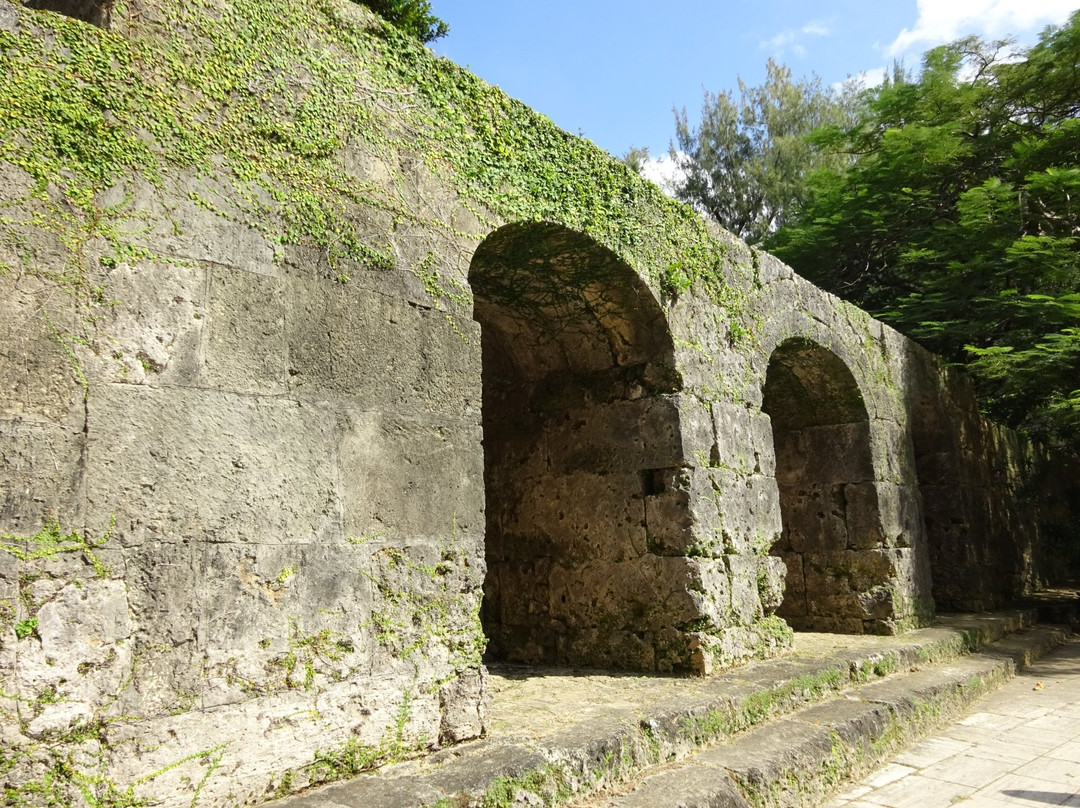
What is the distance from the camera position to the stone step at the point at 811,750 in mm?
3404

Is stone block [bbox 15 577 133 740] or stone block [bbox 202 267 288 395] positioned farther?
stone block [bbox 202 267 288 395]

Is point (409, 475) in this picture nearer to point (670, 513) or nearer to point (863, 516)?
point (670, 513)

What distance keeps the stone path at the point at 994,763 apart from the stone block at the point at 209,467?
2.83 meters

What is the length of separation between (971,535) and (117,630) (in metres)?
8.91

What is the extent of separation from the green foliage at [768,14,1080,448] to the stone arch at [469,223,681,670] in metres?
4.93

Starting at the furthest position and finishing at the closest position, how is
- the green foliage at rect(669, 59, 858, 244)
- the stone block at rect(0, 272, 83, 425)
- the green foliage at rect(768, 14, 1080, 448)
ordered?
the green foliage at rect(669, 59, 858, 244) < the green foliage at rect(768, 14, 1080, 448) < the stone block at rect(0, 272, 83, 425)

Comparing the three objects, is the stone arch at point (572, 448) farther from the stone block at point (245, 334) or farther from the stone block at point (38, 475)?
the stone block at point (38, 475)

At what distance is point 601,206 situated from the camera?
15.8ft

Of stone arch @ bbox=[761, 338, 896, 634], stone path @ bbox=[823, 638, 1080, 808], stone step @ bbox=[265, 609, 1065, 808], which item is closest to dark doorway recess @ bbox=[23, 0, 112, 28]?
stone step @ bbox=[265, 609, 1065, 808]

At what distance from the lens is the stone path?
398cm

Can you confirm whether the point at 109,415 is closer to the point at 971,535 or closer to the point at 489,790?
the point at 489,790

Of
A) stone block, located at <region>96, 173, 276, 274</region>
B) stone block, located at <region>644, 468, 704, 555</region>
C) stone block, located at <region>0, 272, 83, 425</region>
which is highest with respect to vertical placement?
stone block, located at <region>96, 173, 276, 274</region>

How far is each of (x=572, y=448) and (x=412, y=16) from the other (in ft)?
32.0

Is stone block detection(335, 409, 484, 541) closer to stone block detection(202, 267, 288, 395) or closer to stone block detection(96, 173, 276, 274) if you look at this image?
stone block detection(202, 267, 288, 395)
